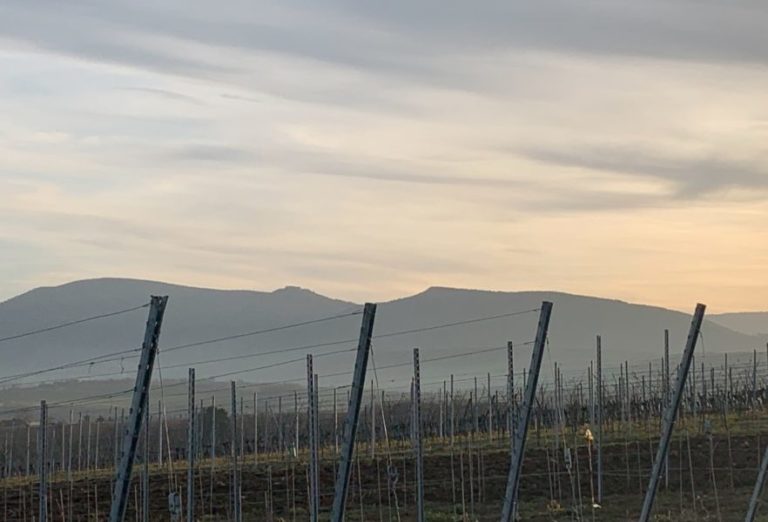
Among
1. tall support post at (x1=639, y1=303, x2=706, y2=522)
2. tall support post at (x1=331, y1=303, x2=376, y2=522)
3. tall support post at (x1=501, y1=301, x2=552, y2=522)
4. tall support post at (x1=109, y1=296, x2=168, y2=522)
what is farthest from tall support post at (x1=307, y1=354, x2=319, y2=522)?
tall support post at (x1=639, y1=303, x2=706, y2=522)

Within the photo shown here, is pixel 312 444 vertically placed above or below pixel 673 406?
below

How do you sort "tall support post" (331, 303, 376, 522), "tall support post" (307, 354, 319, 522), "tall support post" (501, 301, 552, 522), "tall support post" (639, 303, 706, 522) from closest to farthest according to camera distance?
"tall support post" (331, 303, 376, 522), "tall support post" (501, 301, 552, 522), "tall support post" (307, 354, 319, 522), "tall support post" (639, 303, 706, 522)

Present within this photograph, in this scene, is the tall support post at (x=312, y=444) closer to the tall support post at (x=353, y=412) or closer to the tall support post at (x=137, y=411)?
the tall support post at (x=353, y=412)

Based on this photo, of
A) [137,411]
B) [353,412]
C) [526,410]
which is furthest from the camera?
[526,410]

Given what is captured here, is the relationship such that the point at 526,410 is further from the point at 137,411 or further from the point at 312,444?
the point at 137,411

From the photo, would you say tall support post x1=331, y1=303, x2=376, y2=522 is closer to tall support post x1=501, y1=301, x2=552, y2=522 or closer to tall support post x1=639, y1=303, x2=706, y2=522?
tall support post x1=501, y1=301, x2=552, y2=522

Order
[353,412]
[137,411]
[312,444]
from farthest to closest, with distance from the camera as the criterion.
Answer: [312,444], [353,412], [137,411]

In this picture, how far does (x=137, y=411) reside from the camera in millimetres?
8812

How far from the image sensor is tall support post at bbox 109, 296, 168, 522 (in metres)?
8.75

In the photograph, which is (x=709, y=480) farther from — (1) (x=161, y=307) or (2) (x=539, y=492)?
(1) (x=161, y=307)

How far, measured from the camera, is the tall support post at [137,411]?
875 cm

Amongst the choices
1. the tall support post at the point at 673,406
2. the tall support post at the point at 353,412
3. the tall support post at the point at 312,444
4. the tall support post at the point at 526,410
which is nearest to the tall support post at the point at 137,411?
the tall support post at the point at 353,412

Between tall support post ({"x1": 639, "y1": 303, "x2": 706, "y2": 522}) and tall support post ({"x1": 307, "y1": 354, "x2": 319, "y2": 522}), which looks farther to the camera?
tall support post ({"x1": 639, "y1": 303, "x2": 706, "y2": 522})

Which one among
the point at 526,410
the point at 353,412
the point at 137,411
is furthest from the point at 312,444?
the point at 137,411
